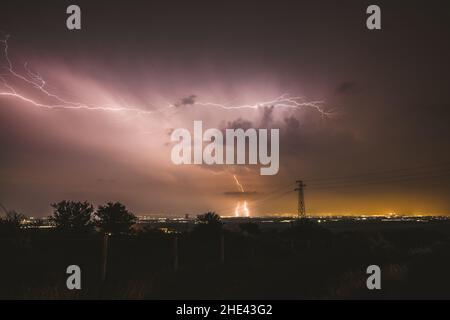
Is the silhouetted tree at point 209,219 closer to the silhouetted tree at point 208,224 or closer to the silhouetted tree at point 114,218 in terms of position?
the silhouetted tree at point 208,224

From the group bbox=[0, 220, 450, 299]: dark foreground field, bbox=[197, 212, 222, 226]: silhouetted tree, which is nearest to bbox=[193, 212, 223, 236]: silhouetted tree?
bbox=[197, 212, 222, 226]: silhouetted tree

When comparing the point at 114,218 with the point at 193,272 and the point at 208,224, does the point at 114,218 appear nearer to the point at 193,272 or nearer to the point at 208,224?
the point at 208,224

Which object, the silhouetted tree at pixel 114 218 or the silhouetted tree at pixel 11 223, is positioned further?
the silhouetted tree at pixel 114 218

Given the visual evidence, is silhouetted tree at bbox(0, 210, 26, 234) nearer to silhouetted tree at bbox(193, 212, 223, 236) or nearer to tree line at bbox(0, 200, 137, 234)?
tree line at bbox(0, 200, 137, 234)

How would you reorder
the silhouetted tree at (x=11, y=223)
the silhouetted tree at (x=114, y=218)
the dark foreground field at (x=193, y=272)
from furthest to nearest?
the silhouetted tree at (x=114, y=218) < the silhouetted tree at (x=11, y=223) < the dark foreground field at (x=193, y=272)

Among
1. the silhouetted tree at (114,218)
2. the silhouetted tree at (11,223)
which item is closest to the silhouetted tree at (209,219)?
the silhouetted tree at (114,218)
